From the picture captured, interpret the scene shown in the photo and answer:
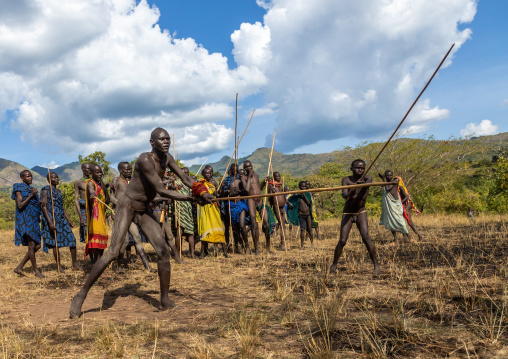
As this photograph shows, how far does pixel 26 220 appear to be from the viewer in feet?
22.0

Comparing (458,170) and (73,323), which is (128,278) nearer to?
(73,323)

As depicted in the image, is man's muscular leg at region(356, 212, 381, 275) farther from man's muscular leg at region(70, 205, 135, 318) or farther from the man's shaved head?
man's muscular leg at region(70, 205, 135, 318)

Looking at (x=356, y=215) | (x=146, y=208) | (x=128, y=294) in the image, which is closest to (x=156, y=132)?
(x=146, y=208)

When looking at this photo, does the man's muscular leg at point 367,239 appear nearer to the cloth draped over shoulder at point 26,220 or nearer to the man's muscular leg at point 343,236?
the man's muscular leg at point 343,236

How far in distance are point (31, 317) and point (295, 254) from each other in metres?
5.40

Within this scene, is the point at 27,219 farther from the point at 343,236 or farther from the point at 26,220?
the point at 343,236

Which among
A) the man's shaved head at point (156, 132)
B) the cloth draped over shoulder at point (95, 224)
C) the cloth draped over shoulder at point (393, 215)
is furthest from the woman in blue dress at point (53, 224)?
the cloth draped over shoulder at point (393, 215)

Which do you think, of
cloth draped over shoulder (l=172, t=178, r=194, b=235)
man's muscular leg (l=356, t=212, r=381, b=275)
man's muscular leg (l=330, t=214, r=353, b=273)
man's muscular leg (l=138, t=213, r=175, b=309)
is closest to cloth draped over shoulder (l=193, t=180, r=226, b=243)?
cloth draped over shoulder (l=172, t=178, r=194, b=235)

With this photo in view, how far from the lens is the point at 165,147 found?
446 centimetres

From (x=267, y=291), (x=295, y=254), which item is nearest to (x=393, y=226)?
(x=295, y=254)

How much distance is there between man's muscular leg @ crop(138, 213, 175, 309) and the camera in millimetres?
4332

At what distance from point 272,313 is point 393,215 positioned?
6.05 metres

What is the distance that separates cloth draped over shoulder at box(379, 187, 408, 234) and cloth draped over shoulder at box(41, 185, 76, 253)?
734cm

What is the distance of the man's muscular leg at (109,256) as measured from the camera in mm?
4129
